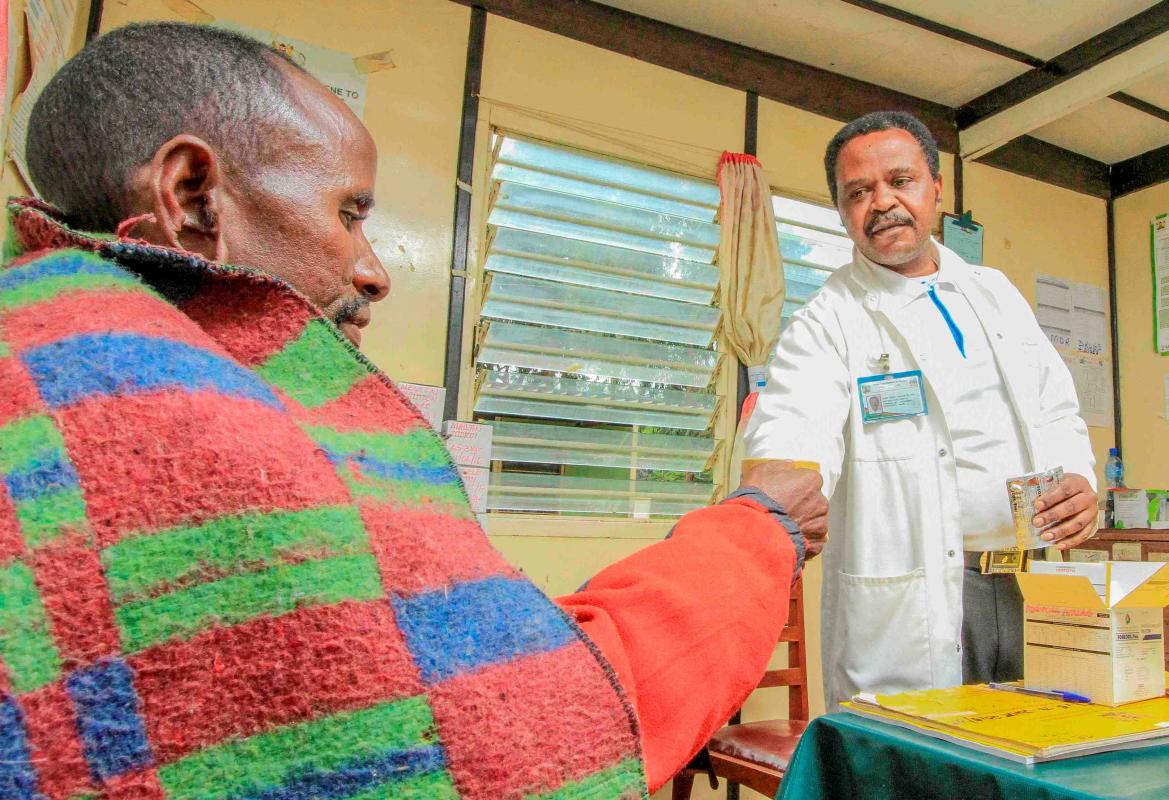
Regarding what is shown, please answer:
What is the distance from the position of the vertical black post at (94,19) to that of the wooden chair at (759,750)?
2.63 m

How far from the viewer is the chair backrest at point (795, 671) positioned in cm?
261

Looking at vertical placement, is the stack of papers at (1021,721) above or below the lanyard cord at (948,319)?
below

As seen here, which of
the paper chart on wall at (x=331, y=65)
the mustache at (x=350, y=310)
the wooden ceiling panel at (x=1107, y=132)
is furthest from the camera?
the wooden ceiling panel at (x=1107, y=132)

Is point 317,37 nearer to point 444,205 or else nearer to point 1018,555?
point 444,205

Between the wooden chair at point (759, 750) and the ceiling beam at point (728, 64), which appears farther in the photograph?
the ceiling beam at point (728, 64)

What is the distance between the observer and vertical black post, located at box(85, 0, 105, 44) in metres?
2.17

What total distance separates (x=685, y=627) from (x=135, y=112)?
0.58m

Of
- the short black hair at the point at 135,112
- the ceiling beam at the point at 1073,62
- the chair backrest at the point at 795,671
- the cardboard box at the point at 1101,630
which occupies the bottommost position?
the chair backrest at the point at 795,671

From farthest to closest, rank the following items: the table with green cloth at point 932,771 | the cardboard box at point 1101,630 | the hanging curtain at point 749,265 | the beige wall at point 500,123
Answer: the hanging curtain at point 749,265
the beige wall at point 500,123
the cardboard box at point 1101,630
the table with green cloth at point 932,771

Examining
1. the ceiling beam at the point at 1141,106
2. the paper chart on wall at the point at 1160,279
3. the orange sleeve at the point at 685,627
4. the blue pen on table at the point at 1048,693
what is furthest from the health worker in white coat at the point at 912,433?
the paper chart on wall at the point at 1160,279

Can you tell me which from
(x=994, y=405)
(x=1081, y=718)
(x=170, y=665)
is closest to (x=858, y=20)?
(x=994, y=405)

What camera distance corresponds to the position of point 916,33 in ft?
9.96

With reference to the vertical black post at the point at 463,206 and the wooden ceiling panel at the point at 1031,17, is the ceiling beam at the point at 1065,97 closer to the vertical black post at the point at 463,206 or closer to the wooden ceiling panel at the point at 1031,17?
the wooden ceiling panel at the point at 1031,17

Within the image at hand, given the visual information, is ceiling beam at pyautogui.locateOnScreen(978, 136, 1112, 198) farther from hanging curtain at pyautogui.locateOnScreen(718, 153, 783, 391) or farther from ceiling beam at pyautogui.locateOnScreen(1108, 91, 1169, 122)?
hanging curtain at pyautogui.locateOnScreen(718, 153, 783, 391)
